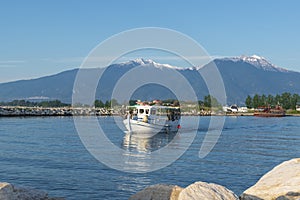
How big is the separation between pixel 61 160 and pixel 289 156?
19.7 meters

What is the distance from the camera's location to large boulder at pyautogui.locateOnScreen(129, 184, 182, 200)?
577 inches

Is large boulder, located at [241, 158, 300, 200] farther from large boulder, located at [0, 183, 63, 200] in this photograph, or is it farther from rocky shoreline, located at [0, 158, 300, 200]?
large boulder, located at [0, 183, 63, 200]

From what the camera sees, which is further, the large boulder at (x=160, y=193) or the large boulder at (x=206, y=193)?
the large boulder at (x=160, y=193)

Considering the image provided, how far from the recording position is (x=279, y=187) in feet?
49.1

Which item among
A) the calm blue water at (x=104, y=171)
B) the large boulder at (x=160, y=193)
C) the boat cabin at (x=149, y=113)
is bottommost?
the calm blue water at (x=104, y=171)

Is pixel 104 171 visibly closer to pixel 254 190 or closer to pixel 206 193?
pixel 254 190

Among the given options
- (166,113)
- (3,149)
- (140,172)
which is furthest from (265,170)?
(166,113)

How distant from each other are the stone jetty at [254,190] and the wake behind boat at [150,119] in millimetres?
47149

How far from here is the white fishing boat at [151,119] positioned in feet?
208

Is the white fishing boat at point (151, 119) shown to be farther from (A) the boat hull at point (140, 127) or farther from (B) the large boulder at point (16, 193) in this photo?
(B) the large boulder at point (16, 193)

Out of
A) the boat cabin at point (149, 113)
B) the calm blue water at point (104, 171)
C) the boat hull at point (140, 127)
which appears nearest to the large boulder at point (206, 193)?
the calm blue water at point (104, 171)

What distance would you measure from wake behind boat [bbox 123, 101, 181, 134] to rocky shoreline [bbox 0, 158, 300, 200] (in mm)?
47068

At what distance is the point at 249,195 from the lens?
591 inches

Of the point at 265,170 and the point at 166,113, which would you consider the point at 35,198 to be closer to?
the point at 265,170
